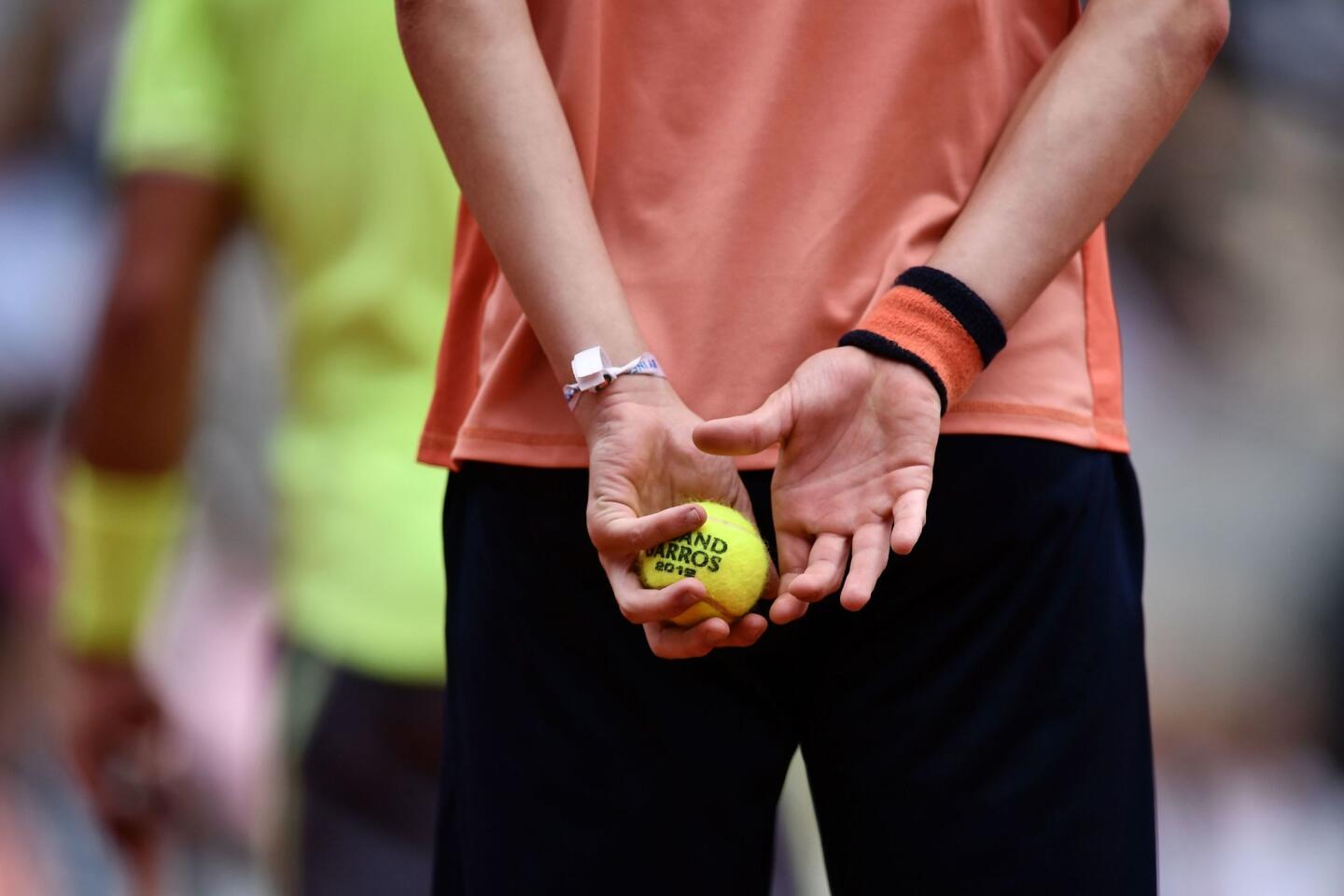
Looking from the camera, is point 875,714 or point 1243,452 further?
point 1243,452

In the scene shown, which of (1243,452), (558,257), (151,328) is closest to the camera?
(558,257)

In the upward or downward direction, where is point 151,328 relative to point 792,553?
upward

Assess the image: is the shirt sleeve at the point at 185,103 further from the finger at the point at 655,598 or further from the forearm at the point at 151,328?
the finger at the point at 655,598

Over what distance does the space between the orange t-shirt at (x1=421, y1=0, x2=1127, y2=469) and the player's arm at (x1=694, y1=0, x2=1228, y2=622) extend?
47 mm

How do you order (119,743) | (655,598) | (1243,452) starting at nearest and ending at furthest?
(655,598) < (119,743) < (1243,452)

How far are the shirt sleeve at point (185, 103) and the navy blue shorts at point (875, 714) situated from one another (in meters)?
1.38

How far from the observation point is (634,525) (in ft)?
3.93

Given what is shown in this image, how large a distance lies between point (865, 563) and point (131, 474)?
74.5 inches

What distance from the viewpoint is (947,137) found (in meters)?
1.34

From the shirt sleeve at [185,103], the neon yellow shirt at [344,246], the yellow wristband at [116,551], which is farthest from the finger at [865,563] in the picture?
the yellow wristband at [116,551]

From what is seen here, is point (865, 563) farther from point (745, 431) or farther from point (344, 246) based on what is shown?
point (344, 246)

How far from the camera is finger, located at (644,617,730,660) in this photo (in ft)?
3.89

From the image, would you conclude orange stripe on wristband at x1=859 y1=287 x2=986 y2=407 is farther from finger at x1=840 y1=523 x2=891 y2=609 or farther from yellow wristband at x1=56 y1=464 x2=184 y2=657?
yellow wristband at x1=56 y1=464 x2=184 y2=657

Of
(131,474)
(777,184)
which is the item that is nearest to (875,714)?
(777,184)
